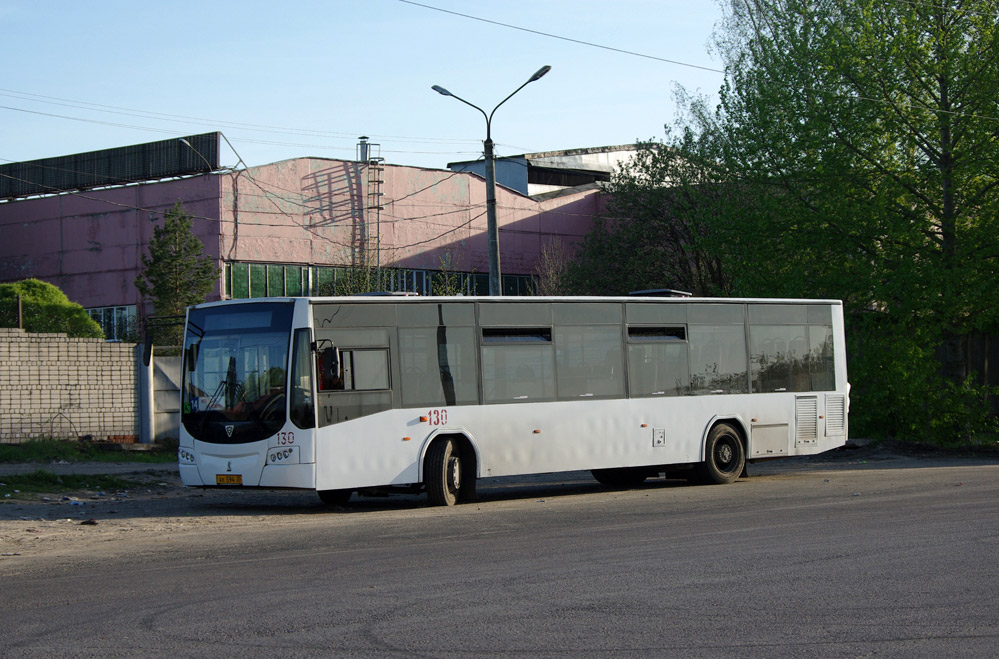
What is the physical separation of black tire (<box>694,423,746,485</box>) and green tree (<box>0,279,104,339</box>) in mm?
18129

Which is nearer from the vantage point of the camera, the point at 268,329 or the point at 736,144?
the point at 268,329

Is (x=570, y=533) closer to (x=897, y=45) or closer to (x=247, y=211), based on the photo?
(x=897, y=45)

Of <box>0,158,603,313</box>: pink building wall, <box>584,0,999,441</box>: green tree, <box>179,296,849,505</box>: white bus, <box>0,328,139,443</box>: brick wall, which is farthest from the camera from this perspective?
<box>0,158,603,313</box>: pink building wall

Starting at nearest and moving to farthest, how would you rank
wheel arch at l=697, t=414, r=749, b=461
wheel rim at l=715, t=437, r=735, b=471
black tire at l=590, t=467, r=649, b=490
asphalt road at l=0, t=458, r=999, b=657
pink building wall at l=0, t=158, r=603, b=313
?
asphalt road at l=0, t=458, r=999, b=657, wheel arch at l=697, t=414, r=749, b=461, wheel rim at l=715, t=437, r=735, b=471, black tire at l=590, t=467, r=649, b=490, pink building wall at l=0, t=158, r=603, b=313

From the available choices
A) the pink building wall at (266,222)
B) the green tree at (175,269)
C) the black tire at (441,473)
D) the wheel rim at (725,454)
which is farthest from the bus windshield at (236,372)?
the pink building wall at (266,222)

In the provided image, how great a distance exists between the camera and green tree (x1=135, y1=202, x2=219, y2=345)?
3956 cm

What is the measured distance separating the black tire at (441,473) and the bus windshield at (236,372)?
2193 mm

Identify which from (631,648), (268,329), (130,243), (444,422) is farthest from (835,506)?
(130,243)

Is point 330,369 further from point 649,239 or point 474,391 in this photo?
point 649,239

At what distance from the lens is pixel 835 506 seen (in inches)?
562

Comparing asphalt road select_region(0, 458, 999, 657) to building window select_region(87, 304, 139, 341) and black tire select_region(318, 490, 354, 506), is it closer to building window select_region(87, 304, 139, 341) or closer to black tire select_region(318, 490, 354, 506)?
black tire select_region(318, 490, 354, 506)

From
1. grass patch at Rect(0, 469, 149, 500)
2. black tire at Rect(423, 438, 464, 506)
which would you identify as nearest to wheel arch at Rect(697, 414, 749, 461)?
black tire at Rect(423, 438, 464, 506)

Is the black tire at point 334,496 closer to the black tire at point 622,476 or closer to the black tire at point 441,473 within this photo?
the black tire at point 441,473

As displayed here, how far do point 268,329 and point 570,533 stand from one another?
203 inches
